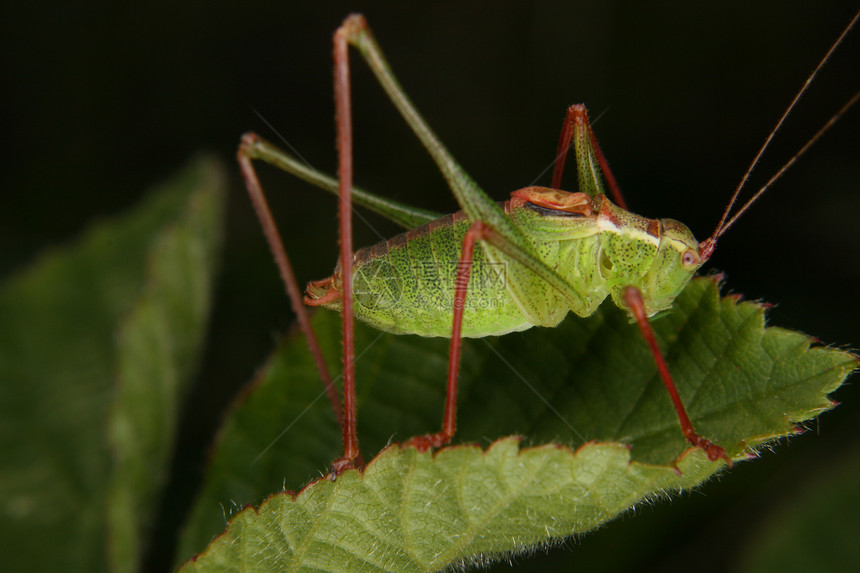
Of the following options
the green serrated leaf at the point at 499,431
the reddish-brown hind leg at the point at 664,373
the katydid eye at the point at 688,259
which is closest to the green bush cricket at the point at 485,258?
the katydid eye at the point at 688,259

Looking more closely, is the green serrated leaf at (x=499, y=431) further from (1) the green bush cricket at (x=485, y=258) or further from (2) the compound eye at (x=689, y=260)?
(2) the compound eye at (x=689, y=260)

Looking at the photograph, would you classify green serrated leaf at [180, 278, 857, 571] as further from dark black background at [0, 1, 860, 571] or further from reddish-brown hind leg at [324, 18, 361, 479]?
dark black background at [0, 1, 860, 571]

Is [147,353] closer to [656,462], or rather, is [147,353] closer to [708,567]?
[656,462]

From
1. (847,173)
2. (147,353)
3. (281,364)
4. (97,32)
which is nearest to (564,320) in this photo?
(281,364)

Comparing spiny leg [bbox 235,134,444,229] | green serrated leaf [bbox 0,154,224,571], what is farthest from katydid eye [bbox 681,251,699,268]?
green serrated leaf [bbox 0,154,224,571]

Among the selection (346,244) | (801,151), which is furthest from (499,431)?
(801,151)

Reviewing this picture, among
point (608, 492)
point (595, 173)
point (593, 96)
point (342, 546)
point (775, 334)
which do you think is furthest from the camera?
point (593, 96)

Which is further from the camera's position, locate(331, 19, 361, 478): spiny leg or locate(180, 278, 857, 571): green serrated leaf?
locate(331, 19, 361, 478): spiny leg
